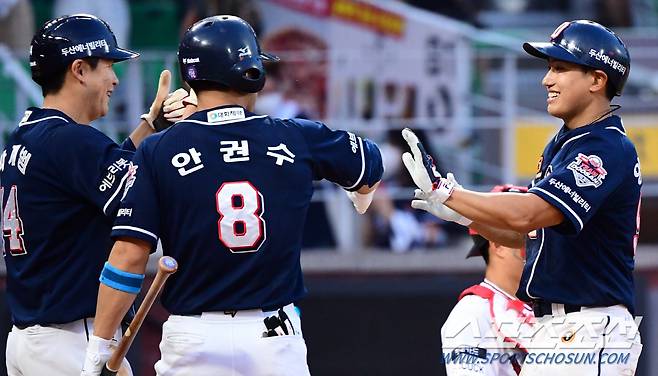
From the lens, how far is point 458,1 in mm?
10797

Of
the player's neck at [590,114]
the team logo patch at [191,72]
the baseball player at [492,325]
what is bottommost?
the baseball player at [492,325]

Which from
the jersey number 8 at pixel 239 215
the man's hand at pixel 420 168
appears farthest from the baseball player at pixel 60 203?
the man's hand at pixel 420 168

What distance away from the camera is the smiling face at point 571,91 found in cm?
495

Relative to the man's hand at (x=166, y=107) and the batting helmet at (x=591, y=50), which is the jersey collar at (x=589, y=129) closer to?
the batting helmet at (x=591, y=50)

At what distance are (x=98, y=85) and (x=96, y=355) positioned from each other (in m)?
1.21

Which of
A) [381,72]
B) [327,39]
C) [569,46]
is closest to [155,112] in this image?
[569,46]

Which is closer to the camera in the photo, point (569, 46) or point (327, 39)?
point (569, 46)

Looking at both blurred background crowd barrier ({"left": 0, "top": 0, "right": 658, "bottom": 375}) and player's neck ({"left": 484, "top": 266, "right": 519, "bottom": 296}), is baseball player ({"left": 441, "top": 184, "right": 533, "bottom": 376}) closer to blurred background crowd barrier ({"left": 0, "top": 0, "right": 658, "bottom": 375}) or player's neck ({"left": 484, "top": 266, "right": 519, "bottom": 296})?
player's neck ({"left": 484, "top": 266, "right": 519, "bottom": 296})

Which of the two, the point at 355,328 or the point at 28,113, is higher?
the point at 28,113

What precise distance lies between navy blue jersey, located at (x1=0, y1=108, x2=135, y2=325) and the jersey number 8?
2.02ft

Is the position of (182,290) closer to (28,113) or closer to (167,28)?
(28,113)

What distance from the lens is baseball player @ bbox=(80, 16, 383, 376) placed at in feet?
14.5

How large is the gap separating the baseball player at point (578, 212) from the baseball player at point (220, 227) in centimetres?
62

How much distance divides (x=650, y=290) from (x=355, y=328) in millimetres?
1969
